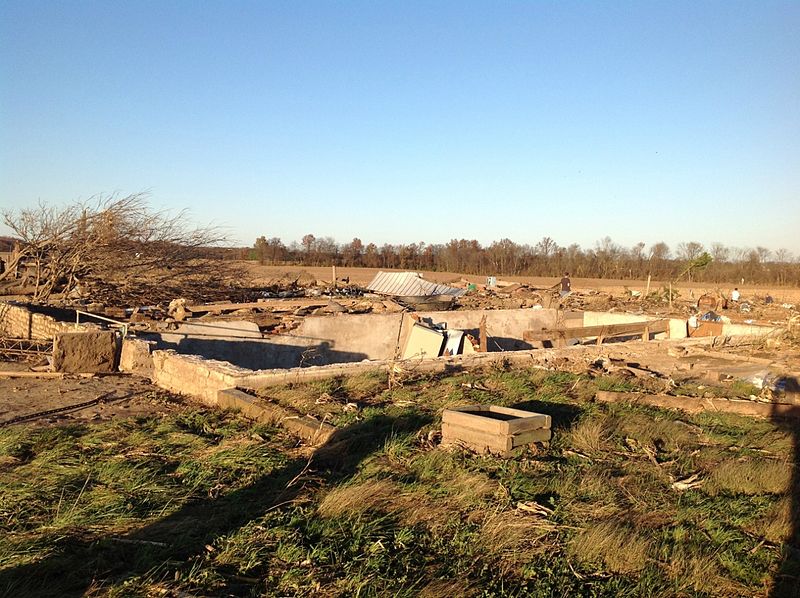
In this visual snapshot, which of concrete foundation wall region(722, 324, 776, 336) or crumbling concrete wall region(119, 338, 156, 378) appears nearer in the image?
crumbling concrete wall region(119, 338, 156, 378)

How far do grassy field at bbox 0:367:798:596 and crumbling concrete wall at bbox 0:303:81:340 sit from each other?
618 centimetres

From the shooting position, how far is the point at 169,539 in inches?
151

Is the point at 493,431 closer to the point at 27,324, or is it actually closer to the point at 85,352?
the point at 85,352

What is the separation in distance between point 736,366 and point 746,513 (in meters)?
7.81

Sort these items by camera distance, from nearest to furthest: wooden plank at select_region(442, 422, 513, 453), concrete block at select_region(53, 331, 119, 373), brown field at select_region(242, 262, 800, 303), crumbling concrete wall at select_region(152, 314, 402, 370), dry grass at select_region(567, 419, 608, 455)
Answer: wooden plank at select_region(442, 422, 513, 453) → dry grass at select_region(567, 419, 608, 455) → concrete block at select_region(53, 331, 119, 373) → crumbling concrete wall at select_region(152, 314, 402, 370) → brown field at select_region(242, 262, 800, 303)

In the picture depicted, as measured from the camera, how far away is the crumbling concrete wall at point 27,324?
11.9m

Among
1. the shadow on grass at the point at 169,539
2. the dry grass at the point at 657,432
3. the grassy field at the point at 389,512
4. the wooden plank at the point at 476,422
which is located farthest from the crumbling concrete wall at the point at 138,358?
the dry grass at the point at 657,432

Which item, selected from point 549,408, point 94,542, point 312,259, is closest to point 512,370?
point 549,408

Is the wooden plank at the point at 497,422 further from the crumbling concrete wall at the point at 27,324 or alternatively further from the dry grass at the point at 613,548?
the crumbling concrete wall at the point at 27,324

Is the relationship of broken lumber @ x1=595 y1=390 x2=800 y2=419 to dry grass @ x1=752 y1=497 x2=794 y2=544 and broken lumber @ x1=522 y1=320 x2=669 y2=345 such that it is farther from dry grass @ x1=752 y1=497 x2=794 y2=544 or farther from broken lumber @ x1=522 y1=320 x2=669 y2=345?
broken lumber @ x1=522 y1=320 x2=669 y2=345

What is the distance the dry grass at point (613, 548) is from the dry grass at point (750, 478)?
1.31 meters

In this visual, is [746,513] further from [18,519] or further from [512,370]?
[512,370]

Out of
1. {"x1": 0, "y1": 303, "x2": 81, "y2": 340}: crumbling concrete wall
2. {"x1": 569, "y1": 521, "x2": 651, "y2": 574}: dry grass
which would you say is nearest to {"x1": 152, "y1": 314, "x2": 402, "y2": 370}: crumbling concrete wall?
{"x1": 0, "y1": 303, "x2": 81, "y2": 340}: crumbling concrete wall

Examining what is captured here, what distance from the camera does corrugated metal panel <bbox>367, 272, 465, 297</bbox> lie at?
69.4 ft
